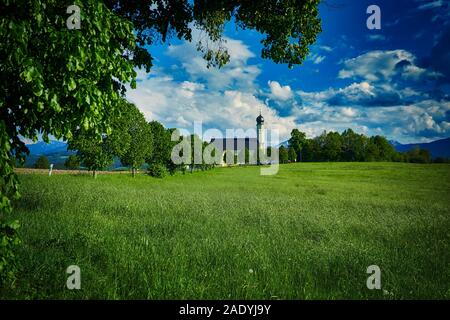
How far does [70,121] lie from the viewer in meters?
5.36

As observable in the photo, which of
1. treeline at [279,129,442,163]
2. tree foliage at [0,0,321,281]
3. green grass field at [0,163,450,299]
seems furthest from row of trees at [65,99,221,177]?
treeline at [279,129,442,163]

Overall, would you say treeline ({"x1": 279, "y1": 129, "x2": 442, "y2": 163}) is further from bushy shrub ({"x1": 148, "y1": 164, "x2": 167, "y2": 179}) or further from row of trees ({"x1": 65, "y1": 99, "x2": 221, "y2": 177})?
bushy shrub ({"x1": 148, "y1": 164, "x2": 167, "y2": 179})

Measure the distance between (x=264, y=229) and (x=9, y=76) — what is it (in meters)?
9.09

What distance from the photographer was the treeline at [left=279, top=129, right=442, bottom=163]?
11119 cm

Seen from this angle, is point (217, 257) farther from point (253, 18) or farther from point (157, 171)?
point (157, 171)

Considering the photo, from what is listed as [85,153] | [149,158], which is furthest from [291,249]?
[149,158]

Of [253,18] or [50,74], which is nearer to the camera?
[50,74]

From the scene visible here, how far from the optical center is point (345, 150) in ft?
395

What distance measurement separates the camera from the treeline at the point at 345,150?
11119 centimetres

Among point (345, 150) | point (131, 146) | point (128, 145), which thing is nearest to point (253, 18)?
point (128, 145)

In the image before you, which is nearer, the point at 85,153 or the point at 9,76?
the point at 9,76

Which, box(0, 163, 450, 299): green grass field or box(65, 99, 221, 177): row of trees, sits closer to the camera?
box(0, 163, 450, 299): green grass field
